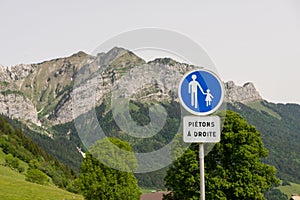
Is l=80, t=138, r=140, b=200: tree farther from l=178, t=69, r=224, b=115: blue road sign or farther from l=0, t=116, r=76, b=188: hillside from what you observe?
l=0, t=116, r=76, b=188: hillside

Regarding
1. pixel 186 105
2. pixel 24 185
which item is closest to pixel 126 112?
pixel 186 105

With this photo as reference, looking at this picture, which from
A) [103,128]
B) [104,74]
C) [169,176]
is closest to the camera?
[103,128]

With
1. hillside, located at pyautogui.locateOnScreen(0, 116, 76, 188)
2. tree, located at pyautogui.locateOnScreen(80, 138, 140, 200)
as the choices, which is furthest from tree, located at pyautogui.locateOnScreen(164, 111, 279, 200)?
hillside, located at pyautogui.locateOnScreen(0, 116, 76, 188)

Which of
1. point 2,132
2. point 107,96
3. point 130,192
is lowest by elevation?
point 130,192

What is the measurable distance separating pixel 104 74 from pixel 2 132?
500ft

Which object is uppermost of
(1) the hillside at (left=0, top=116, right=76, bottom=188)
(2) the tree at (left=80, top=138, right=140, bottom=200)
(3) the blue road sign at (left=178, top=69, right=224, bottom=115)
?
(1) the hillside at (left=0, top=116, right=76, bottom=188)

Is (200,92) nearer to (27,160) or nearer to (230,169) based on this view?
(230,169)

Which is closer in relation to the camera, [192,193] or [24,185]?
[192,193]

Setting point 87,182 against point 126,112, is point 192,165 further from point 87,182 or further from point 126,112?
point 126,112

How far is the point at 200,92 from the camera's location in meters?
8.12

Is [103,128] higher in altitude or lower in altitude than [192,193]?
higher

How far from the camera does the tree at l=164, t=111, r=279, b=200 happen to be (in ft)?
97.7

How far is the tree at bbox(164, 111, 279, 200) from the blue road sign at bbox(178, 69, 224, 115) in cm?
2217

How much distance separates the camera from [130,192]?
46.9 metres
